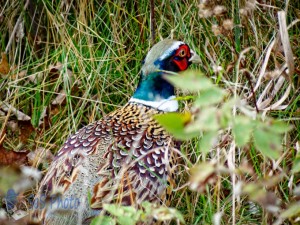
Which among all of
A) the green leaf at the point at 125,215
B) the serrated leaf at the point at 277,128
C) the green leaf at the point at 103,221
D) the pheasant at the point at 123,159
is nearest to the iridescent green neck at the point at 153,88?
the pheasant at the point at 123,159

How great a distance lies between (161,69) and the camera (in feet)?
14.5

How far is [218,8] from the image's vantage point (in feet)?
12.5

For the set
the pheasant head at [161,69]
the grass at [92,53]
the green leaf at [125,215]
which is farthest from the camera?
the grass at [92,53]

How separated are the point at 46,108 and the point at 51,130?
21 cm


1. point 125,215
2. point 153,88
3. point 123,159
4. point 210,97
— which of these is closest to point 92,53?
point 153,88

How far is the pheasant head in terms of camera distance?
442cm

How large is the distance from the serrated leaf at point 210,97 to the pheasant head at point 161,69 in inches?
85.6

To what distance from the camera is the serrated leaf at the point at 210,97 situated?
216 centimetres

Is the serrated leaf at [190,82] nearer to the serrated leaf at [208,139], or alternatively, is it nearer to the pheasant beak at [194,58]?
the serrated leaf at [208,139]

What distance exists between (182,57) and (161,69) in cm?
14

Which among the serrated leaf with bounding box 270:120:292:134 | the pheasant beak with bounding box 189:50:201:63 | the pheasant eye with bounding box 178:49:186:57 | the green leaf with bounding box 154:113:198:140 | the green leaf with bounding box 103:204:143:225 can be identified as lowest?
the pheasant beak with bounding box 189:50:201:63

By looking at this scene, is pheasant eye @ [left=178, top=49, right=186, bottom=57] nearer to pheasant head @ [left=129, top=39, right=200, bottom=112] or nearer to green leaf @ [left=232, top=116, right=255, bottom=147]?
pheasant head @ [left=129, top=39, right=200, bottom=112]

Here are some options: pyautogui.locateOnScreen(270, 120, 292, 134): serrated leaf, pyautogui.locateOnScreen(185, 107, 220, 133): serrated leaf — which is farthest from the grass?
pyautogui.locateOnScreen(185, 107, 220, 133): serrated leaf

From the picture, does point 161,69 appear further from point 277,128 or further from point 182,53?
point 277,128
